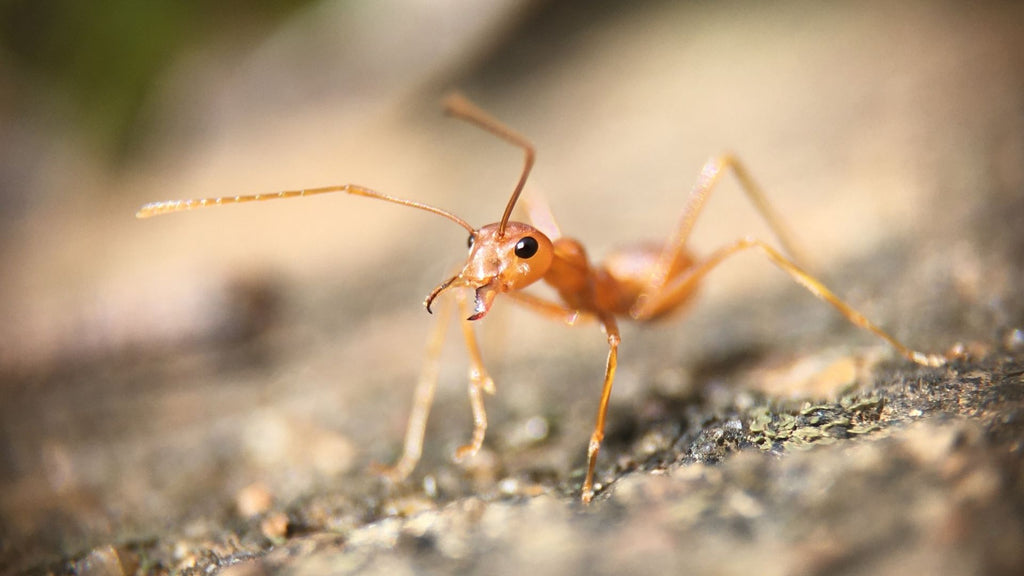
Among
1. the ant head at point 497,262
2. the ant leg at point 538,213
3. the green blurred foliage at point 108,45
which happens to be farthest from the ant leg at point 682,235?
the green blurred foliage at point 108,45

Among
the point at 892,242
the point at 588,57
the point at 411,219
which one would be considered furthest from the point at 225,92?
the point at 892,242

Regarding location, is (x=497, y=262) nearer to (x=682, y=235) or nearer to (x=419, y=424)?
(x=419, y=424)

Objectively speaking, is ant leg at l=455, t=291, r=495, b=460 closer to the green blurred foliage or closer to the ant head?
the ant head

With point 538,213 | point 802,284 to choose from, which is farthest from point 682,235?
point 538,213

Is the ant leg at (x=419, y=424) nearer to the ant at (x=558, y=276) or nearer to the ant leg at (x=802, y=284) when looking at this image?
the ant at (x=558, y=276)

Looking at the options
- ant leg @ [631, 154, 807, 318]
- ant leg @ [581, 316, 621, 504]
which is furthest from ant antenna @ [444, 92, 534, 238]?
ant leg @ [631, 154, 807, 318]
